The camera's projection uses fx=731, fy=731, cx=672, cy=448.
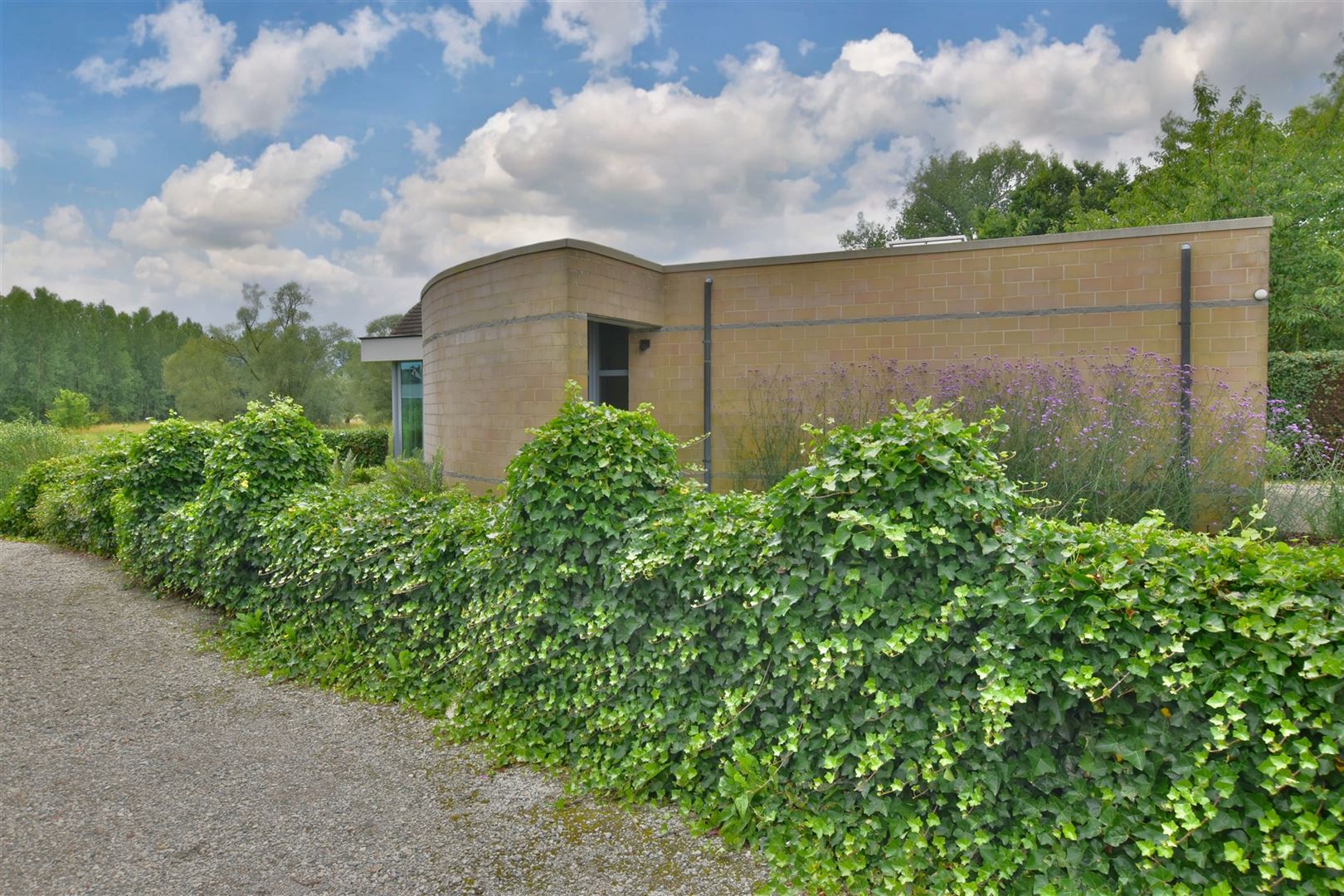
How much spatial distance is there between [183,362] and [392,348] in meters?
24.6

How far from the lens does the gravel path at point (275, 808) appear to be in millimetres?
2688

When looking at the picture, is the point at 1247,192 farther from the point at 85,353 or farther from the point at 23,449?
Result: the point at 85,353

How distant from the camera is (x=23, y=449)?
1216 cm

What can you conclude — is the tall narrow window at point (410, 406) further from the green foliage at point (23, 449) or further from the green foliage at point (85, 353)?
the green foliage at point (85, 353)

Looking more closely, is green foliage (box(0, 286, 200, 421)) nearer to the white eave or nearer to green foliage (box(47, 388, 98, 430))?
green foliage (box(47, 388, 98, 430))

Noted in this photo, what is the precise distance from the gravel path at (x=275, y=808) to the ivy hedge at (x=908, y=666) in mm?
241

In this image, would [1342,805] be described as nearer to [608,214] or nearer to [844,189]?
[608,214]

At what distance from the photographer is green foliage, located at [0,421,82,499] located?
11.9 m

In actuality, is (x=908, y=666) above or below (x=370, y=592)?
above

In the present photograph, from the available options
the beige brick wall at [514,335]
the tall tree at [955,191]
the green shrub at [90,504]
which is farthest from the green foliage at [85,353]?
the tall tree at [955,191]

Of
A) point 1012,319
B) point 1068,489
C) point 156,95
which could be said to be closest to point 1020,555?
point 1068,489

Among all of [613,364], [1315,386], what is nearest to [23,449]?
[613,364]

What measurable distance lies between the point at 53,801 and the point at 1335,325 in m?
22.5

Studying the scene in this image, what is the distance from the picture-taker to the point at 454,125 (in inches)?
356
